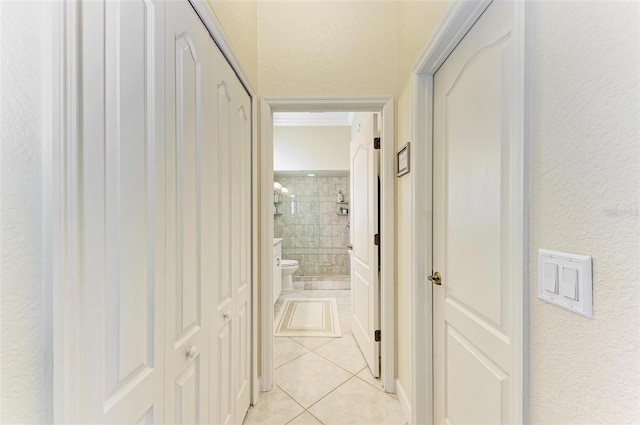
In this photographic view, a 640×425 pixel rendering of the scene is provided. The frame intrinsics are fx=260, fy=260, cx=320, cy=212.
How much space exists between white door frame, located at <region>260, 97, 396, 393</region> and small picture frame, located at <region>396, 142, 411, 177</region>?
10 centimetres

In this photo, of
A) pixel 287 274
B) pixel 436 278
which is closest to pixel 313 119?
pixel 287 274

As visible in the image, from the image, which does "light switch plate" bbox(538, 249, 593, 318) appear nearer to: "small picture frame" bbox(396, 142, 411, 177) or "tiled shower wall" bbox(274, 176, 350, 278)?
"small picture frame" bbox(396, 142, 411, 177)

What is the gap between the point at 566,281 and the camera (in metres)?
0.57

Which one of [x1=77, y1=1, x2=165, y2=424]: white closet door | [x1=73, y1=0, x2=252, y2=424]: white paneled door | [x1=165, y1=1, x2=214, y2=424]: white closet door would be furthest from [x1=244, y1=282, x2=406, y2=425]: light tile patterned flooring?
[x1=77, y1=1, x2=165, y2=424]: white closet door

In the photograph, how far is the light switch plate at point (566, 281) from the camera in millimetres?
529

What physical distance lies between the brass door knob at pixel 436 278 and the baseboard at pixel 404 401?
2.63ft

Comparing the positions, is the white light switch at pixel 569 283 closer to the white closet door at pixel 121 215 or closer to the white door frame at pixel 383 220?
the white closet door at pixel 121 215

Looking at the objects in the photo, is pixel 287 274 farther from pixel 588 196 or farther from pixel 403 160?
pixel 588 196

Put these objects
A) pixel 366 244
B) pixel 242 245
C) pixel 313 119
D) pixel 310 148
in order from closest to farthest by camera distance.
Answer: pixel 242 245
pixel 366 244
pixel 313 119
pixel 310 148

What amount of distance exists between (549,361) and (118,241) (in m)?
1.07

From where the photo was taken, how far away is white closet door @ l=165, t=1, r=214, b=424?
2.71 feet

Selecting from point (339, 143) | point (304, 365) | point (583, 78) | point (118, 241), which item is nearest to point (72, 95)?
point (118, 241)

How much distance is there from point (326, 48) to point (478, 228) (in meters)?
1.59

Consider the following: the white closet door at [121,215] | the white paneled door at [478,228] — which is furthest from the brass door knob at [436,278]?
the white closet door at [121,215]
